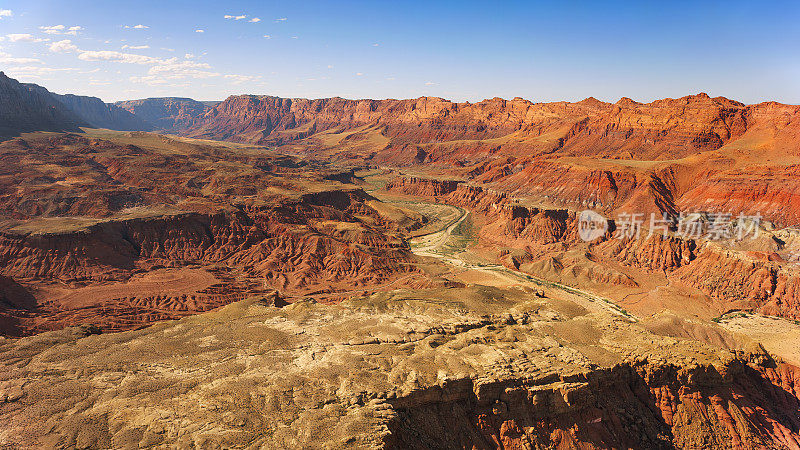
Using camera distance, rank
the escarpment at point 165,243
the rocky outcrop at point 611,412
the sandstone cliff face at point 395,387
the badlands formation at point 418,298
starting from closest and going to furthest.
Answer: the sandstone cliff face at point 395,387, the badlands formation at point 418,298, the rocky outcrop at point 611,412, the escarpment at point 165,243

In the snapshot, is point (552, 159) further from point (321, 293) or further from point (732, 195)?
point (321, 293)

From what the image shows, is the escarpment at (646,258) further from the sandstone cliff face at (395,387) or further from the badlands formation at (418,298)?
the sandstone cliff face at (395,387)

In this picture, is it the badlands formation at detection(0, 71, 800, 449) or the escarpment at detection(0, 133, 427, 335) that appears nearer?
the badlands formation at detection(0, 71, 800, 449)

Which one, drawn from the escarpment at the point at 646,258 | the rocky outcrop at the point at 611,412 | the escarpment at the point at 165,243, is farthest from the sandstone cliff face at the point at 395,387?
the escarpment at the point at 646,258

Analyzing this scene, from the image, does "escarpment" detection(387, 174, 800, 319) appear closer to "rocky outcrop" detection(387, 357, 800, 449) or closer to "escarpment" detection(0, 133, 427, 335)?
"escarpment" detection(0, 133, 427, 335)

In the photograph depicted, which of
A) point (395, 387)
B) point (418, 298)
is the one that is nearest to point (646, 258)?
point (418, 298)

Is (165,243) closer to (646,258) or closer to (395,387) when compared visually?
(395,387)

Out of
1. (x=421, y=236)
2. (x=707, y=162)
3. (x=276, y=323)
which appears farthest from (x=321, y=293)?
(x=707, y=162)

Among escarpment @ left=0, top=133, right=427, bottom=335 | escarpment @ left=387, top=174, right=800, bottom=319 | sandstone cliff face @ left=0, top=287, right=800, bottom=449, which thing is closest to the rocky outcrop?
sandstone cliff face @ left=0, top=287, right=800, bottom=449
